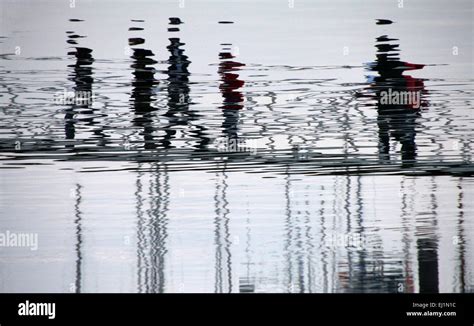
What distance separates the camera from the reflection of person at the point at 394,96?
436 inches

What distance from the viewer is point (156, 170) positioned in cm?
1060

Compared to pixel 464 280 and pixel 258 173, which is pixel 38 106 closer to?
pixel 258 173

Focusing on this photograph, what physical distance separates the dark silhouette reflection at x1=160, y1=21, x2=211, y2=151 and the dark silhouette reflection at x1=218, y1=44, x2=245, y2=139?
0.24 meters

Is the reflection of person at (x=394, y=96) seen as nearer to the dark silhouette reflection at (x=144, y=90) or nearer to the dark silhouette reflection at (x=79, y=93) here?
the dark silhouette reflection at (x=144, y=90)

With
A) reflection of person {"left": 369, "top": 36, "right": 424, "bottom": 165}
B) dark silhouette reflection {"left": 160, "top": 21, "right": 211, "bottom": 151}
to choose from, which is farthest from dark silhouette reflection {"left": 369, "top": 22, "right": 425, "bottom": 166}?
dark silhouette reflection {"left": 160, "top": 21, "right": 211, "bottom": 151}

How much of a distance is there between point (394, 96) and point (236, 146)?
1595 mm

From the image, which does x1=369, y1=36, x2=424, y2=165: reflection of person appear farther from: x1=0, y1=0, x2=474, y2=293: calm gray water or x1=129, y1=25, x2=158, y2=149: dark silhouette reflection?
x1=129, y1=25, x2=158, y2=149: dark silhouette reflection

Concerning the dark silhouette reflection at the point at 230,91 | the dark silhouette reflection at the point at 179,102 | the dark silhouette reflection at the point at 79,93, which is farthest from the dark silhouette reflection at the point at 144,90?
the dark silhouette reflection at the point at 230,91

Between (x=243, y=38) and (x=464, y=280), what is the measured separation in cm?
385

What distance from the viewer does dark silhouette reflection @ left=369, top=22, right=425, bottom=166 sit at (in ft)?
36.2

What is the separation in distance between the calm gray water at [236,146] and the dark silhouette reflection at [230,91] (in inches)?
0.6

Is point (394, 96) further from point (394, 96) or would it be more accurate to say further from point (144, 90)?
point (144, 90)

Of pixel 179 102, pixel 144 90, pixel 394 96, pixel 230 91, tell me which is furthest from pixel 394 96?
pixel 144 90

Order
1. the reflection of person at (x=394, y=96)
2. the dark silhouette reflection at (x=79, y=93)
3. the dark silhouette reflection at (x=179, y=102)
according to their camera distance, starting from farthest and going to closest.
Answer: the dark silhouette reflection at (x=79, y=93) < the reflection of person at (x=394, y=96) < the dark silhouette reflection at (x=179, y=102)
